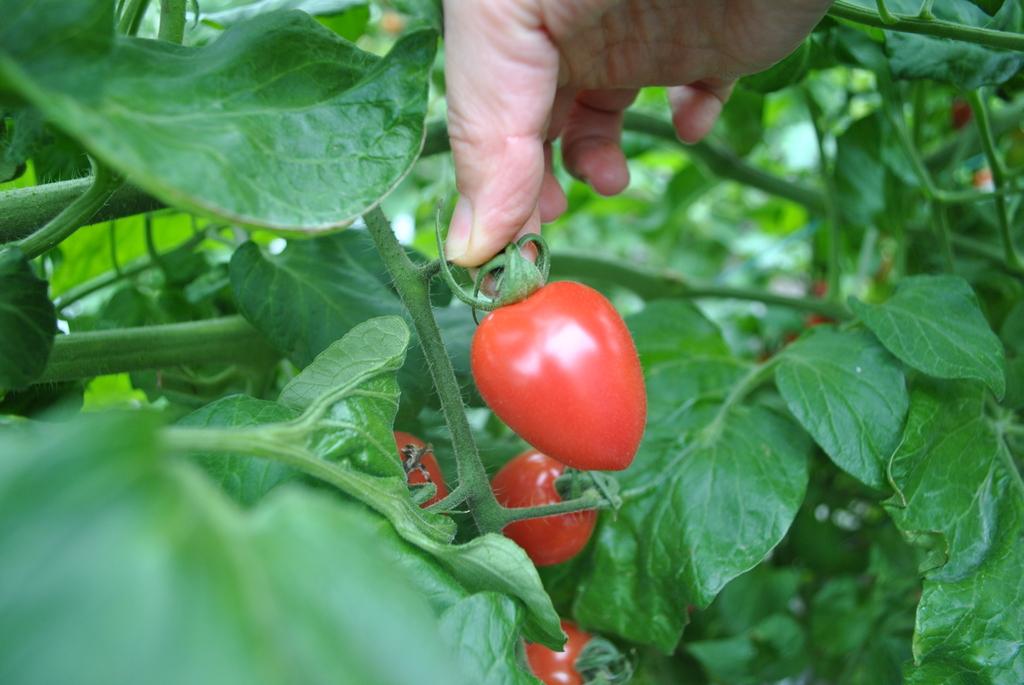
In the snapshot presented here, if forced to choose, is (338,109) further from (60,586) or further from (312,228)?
(60,586)

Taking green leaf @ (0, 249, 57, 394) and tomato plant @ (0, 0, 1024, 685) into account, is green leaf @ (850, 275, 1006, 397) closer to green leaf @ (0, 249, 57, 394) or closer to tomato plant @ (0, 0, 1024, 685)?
tomato plant @ (0, 0, 1024, 685)

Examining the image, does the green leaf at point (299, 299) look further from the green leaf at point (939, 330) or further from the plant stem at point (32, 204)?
the green leaf at point (939, 330)

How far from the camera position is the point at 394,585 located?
323mm

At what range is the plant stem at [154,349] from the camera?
75cm

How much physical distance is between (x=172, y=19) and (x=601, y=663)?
2.12 feet

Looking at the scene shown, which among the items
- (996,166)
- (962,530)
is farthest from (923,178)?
(962,530)

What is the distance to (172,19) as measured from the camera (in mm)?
722

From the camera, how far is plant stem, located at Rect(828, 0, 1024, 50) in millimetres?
726

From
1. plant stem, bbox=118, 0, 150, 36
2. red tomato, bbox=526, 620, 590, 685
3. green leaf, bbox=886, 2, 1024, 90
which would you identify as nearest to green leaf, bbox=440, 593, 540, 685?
red tomato, bbox=526, 620, 590, 685

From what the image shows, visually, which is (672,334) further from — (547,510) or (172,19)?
(172,19)

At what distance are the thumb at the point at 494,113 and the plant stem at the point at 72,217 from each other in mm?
243

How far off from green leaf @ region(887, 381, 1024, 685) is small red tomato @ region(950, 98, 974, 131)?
78cm

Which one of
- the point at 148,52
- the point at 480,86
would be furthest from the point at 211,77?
the point at 480,86

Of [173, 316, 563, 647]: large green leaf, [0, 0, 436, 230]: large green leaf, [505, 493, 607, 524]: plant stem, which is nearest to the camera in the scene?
[0, 0, 436, 230]: large green leaf
